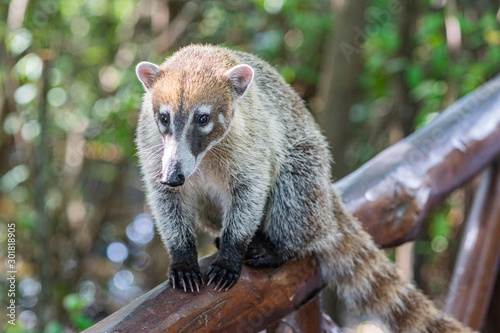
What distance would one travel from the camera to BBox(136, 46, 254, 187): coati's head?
1.85 metres

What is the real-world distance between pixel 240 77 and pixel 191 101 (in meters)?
0.26

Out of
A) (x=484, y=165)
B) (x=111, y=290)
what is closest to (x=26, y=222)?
(x=111, y=290)

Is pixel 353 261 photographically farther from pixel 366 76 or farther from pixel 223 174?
pixel 366 76

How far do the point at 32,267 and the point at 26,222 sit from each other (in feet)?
3.65

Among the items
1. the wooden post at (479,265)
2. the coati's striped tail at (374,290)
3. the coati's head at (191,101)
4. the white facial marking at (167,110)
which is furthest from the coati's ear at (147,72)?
the wooden post at (479,265)

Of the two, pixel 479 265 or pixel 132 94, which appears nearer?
pixel 479 265

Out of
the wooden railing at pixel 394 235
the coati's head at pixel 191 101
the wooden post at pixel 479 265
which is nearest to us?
the wooden railing at pixel 394 235

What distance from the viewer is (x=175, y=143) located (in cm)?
185

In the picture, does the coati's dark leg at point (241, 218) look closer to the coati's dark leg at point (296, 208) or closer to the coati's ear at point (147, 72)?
the coati's dark leg at point (296, 208)

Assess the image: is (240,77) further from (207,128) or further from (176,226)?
(176,226)

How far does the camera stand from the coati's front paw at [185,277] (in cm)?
183

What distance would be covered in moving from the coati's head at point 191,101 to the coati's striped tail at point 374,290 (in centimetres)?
72

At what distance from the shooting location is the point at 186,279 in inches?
73.8

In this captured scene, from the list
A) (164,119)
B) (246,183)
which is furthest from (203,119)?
(246,183)
